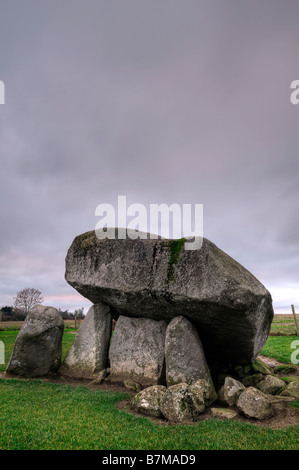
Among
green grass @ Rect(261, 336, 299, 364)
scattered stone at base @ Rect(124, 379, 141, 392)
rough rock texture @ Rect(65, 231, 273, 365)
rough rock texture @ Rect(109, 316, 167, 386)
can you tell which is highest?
rough rock texture @ Rect(65, 231, 273, 365)

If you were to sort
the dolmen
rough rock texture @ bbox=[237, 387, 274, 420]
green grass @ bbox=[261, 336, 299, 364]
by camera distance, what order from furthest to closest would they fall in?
green grass @ bbox=[261, 336, 299, 364] < the dolmen < rough rock texture @ bbox=[237, 387, 274, 420]

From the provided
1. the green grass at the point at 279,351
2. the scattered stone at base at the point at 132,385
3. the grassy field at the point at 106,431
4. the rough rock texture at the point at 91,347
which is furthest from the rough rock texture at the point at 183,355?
the green grass at the point at 279,351

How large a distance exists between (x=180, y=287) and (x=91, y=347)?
476 cm

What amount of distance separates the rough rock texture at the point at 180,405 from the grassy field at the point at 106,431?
0.39 metres

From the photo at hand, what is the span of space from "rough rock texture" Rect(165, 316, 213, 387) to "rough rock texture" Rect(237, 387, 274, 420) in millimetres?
1586

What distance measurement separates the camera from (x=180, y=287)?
Result: 381 inches

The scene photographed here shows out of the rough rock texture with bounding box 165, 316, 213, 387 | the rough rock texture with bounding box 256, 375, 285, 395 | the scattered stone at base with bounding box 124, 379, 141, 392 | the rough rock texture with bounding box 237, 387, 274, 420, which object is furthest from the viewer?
the scattered stone at base with bounding box 124, 379, 141, 392

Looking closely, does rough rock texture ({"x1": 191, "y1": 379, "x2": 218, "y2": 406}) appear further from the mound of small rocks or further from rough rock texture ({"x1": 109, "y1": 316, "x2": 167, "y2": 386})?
rough rock texture ({"x1": 109, "y1": 316, "x2": 167, "y2": 386})

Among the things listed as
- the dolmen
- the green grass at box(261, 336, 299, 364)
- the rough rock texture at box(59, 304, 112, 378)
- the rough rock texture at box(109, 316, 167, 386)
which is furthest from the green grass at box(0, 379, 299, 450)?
the green grass at box(261, 336, 299, 364)

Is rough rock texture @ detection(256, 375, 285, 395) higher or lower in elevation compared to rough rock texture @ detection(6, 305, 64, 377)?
lower

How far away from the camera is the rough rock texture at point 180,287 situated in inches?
358

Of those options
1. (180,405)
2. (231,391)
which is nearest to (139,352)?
(231,391)

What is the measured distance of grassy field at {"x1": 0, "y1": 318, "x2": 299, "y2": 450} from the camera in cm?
578
